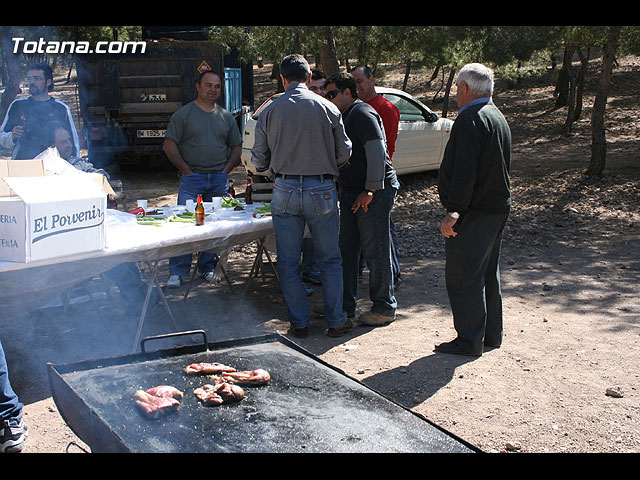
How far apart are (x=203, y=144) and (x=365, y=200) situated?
1.94 metres

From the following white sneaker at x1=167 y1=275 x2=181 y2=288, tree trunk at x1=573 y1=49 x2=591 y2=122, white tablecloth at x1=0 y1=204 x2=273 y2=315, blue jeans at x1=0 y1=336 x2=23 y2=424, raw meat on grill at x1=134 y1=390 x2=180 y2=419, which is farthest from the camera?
tree trunk at x1=573 y1=49 x2=591 y2=122

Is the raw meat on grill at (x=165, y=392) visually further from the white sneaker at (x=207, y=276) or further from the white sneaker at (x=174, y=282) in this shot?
the white sneaker at (x=207, y=276)

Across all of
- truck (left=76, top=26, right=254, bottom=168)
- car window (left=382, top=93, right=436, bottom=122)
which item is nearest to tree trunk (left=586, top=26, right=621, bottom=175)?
car window (left=382, top=93, right=436, bottom=122)

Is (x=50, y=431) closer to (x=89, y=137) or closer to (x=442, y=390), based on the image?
(x=442, y=390)

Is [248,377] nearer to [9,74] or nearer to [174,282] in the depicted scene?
[174,282]

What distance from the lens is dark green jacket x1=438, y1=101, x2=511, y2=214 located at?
14.2 feet

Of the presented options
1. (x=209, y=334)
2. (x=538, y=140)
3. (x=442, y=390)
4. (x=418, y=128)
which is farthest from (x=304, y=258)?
(x=538, y=140)

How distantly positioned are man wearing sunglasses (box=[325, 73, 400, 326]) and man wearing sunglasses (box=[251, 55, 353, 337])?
253mm

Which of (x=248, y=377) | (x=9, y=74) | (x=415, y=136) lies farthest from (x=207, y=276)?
(x=9, y=74)

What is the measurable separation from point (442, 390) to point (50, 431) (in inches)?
97.6

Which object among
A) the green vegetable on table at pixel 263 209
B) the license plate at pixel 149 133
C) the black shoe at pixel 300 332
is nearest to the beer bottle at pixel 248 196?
the green vegetable on table at pixel 263 209

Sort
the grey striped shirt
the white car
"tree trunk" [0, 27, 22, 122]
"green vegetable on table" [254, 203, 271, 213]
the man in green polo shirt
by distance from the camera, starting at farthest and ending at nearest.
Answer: "tree trunk" [0, 27, 22, 122] < the white car < the man in green polo shirt < "green vegetable on table" [254, 203, 271, 213] < the grey striped shirt

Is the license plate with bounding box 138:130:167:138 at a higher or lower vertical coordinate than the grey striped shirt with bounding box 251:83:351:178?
lower

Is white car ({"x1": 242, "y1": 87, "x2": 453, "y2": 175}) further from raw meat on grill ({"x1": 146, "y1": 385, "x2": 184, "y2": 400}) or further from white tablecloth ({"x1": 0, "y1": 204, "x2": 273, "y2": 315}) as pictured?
raw meat on grill ({"x1": 146, "y1": 385, "x2": 184, "y2": 400})
